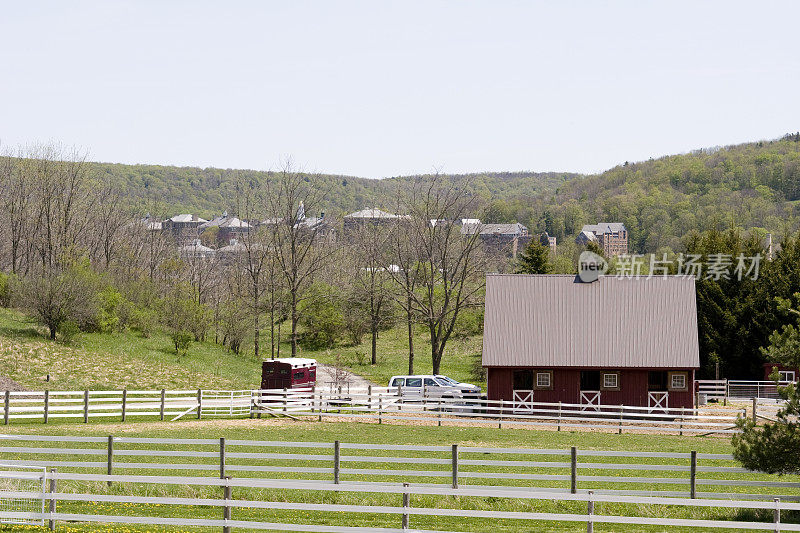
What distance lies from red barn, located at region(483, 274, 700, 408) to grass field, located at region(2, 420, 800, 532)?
5.51 meters

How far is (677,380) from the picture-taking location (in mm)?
37125

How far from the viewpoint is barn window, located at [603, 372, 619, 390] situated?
37.1 meters

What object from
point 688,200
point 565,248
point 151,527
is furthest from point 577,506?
point 688,200

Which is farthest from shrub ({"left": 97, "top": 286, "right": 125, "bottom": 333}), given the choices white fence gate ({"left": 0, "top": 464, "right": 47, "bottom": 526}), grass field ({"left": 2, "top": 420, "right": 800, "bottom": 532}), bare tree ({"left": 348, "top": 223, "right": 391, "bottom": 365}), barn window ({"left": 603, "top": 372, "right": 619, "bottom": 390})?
white fence gate ({"left": 0, "top": 464, "right": 47, "bottom": 526})

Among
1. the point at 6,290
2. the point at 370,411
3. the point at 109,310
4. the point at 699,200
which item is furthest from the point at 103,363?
the point at 699,200

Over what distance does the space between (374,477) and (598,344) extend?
2030 centimetres

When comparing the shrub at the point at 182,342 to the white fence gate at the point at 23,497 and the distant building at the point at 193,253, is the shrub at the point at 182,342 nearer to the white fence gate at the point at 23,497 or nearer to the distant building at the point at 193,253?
the distant building at the point at 193,253

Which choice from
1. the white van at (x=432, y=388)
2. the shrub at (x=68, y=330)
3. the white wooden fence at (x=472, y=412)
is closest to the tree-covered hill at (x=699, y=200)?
the white van at (x=432, y=388)

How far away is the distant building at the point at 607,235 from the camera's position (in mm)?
162625

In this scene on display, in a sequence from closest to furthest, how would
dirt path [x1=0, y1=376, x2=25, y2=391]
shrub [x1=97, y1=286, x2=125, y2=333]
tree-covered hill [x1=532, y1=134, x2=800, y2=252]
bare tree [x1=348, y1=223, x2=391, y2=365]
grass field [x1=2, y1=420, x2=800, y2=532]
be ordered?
grass field [x1=2, y1=420, x2=800, y2=532], dirt path [x1=0, y1=376, x2=25, y2=391], shrub [x1=97, y1=286, x2=125, y2=333], bare tree [x1=348, y1=223, x2=391, y2=365], tree-covered hill [x1=532, y1=134, x2=800, y2=252]

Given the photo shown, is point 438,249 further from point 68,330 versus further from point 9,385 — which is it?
point 9,385

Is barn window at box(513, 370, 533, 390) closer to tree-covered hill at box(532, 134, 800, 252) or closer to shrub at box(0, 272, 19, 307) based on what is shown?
shrub at box(0, 272, 19, 307)

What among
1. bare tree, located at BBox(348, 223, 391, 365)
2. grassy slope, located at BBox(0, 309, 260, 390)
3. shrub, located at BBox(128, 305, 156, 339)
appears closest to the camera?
grassy slope, located at BBox(0, 309, 260, 390)

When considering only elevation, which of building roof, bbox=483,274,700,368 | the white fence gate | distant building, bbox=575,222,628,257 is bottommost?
the white fence gate
